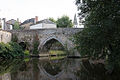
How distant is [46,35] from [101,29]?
14711mm

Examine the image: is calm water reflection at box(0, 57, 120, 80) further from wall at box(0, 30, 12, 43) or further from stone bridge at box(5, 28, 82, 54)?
stone bridge at box(5, 28, 82, 54)

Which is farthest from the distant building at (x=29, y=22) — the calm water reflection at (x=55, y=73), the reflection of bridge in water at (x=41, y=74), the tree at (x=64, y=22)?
the reflection of bridge in water at (x=41, y=74)

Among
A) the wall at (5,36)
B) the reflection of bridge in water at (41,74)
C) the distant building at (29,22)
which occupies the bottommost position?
the reflection of bridge in water at (41,74)

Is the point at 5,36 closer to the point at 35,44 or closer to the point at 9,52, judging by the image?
the point at 9,52

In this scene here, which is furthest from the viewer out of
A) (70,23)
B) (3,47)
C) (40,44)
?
(70,23)

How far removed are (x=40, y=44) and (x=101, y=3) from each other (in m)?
15.3

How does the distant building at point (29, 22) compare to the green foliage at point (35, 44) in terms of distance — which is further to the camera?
the distant building at point (29, 22)

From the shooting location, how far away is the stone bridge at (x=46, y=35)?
19.5 meters

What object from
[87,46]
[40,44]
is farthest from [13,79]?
[40,44]

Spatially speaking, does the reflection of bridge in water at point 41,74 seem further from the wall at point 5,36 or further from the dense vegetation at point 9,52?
the wall at point 5,36

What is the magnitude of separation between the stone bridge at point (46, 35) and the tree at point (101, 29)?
11145 mm

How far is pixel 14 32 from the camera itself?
73.7ft

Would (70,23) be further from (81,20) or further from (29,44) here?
(81,20)

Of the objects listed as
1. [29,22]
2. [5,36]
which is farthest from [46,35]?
[29,22]
